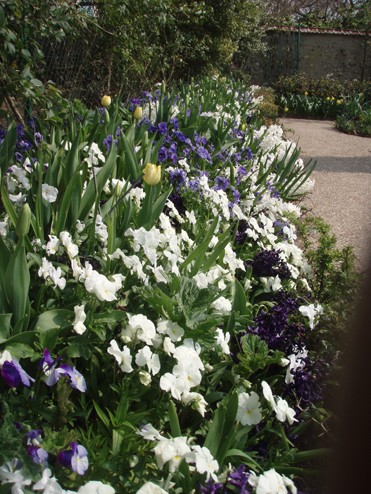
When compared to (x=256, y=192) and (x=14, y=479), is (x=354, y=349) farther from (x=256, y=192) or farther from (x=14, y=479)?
(x=256, y=192)

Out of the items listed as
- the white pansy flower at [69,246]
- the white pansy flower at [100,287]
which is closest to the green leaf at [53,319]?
the white pansy flower at [100,287]

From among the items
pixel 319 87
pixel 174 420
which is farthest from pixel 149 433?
pixel 319 87

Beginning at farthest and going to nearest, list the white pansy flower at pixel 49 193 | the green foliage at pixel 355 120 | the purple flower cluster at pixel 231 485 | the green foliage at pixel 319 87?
the green foliage at pixel 319 87
the green foliage at pixel 355 120
the white pansy flower at pixel 49 193
the purple flower cluster at pixel 231 485

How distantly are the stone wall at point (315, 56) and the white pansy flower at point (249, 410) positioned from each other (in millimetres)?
18634

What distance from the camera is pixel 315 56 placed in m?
20.1

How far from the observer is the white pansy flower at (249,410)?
1.63m

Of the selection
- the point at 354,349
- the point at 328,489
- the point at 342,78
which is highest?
the point at 354,349

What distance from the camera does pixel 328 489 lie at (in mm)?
397

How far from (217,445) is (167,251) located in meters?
0.77

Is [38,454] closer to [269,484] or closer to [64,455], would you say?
[64,455]

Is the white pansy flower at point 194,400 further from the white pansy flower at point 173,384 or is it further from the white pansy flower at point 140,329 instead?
the white pansy flower at point 140,329

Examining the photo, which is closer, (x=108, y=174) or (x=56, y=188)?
(x=56, y=188)

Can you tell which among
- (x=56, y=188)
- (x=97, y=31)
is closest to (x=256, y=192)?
(x=56, y=188)

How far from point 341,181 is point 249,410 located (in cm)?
545
